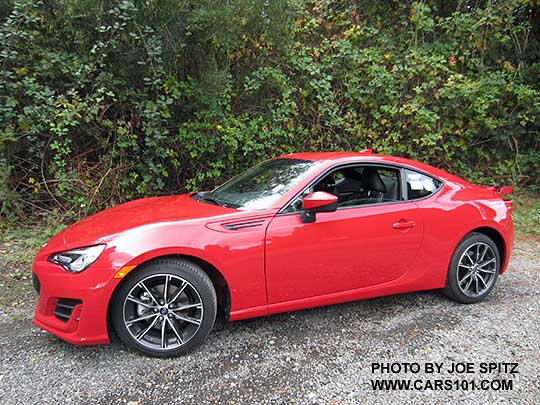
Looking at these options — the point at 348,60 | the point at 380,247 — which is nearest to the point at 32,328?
the point at 380,247

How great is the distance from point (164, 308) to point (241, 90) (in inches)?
169

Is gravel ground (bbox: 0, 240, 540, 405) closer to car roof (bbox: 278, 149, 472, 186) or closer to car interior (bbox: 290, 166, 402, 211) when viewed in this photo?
car interior (bbox: 290, 166, 402, 211)

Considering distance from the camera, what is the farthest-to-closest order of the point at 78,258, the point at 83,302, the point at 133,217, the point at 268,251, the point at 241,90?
the point at 241,90
the point at 133,217
the point at 268,251
the point at 78,258
the point at 83,302

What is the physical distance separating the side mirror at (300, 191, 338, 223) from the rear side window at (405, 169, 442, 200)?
908mm

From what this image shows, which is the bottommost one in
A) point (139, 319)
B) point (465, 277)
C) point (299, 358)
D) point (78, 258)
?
point (299, 358)

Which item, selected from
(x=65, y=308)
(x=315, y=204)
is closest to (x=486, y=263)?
(x=315, y=204)

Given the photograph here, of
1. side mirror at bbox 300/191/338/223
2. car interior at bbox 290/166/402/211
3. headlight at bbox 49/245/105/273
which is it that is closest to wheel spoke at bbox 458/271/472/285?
car interior at bbox 290/166/402/211

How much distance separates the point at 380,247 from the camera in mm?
2984

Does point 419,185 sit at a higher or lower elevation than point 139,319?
higher

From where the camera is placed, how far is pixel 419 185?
3.32m

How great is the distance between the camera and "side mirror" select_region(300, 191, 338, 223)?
8.67ft

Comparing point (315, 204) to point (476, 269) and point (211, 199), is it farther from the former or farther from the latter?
point (476, 269)

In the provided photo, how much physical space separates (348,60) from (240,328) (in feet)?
17.4

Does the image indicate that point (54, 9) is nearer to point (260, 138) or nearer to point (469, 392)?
point (260, 138)
